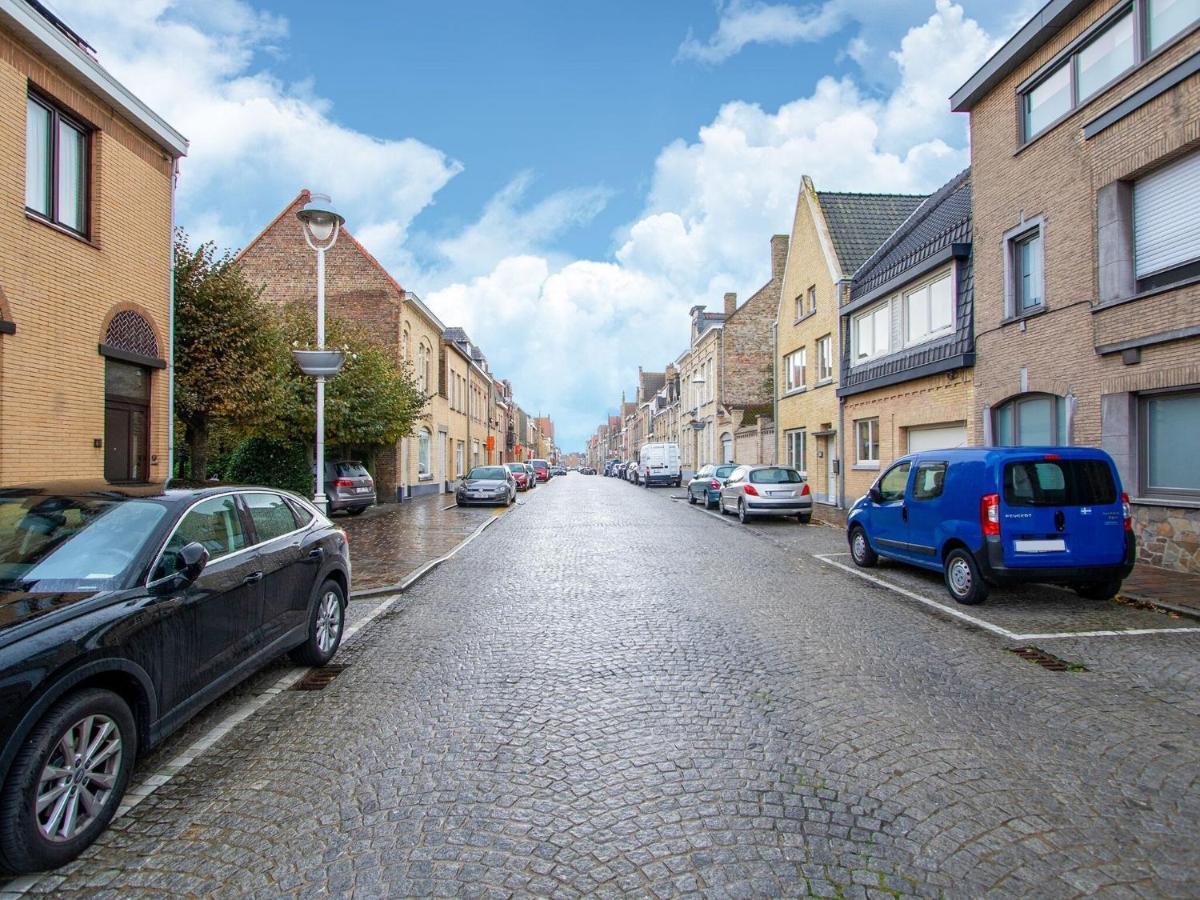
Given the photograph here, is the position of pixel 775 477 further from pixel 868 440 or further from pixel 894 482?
pixel 894 482

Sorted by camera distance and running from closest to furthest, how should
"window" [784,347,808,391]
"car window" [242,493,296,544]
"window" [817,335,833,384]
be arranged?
1. "car window" [242,493,296,544]
2. "window" [817,335,833,384]
3. "window" [784,347,808,391]

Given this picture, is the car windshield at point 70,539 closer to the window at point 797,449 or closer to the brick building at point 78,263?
the brick building at point 78,263

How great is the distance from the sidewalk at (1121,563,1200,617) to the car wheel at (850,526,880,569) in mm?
2921

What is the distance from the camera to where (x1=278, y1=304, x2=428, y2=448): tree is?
19844 mm

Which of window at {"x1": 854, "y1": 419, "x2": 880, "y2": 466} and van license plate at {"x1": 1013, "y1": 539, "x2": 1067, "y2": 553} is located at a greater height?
window at {"x1": 854, "y1": 419, "x2": 880, "y2": 466}

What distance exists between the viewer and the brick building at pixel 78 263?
8.98 meters

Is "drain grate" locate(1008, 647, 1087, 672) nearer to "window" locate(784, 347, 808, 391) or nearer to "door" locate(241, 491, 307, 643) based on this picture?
"door" locate(241, 491, 307, 643)

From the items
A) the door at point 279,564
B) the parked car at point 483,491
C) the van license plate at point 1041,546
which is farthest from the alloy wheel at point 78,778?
the parked car at point 483,491

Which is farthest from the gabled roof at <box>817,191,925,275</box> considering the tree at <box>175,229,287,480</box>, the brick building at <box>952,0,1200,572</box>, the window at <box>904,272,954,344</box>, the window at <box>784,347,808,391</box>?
the tree at <box>175,229,287,480</box>

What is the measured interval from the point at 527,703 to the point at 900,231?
2033 cm

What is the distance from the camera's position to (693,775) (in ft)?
11.7

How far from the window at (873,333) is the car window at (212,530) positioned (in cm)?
1727

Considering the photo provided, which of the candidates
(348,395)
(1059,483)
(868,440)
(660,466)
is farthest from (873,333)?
(660,466)

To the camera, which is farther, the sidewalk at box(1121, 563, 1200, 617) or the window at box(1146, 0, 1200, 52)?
the window at box(1146, 0, 1200, 52)
